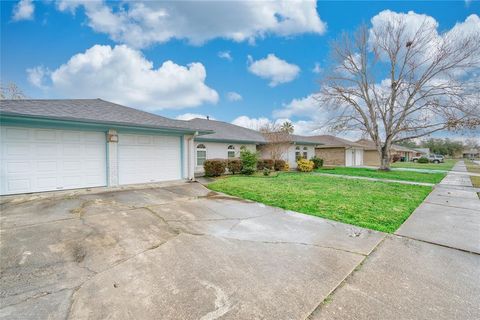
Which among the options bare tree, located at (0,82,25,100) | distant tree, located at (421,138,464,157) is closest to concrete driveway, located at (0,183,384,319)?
bare tree, located at (0,82,25,100)

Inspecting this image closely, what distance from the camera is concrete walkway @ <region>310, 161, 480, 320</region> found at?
2.25 meters

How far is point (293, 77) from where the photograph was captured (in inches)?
746

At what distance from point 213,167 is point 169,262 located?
33.1ft

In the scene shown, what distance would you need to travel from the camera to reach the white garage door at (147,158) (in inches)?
364

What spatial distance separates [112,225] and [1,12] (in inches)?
374

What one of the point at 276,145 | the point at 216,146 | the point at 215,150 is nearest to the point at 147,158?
the point at 215,150

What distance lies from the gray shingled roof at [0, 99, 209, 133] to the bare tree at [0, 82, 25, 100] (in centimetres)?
1233

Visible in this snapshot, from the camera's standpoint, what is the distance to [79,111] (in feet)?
28.0

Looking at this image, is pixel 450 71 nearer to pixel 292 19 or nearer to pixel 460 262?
pixel 292 19

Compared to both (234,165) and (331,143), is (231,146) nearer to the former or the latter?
(234,165)

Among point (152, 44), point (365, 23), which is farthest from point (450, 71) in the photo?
point (152, 44)

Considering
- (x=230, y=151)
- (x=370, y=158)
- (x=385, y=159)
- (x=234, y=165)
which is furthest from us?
(x=370, y=158)

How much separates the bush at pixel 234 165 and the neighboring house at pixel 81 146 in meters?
4.01

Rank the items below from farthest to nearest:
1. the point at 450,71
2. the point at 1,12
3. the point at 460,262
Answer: the point at 450,71 < the point at 1,12 < the point at 460,262
